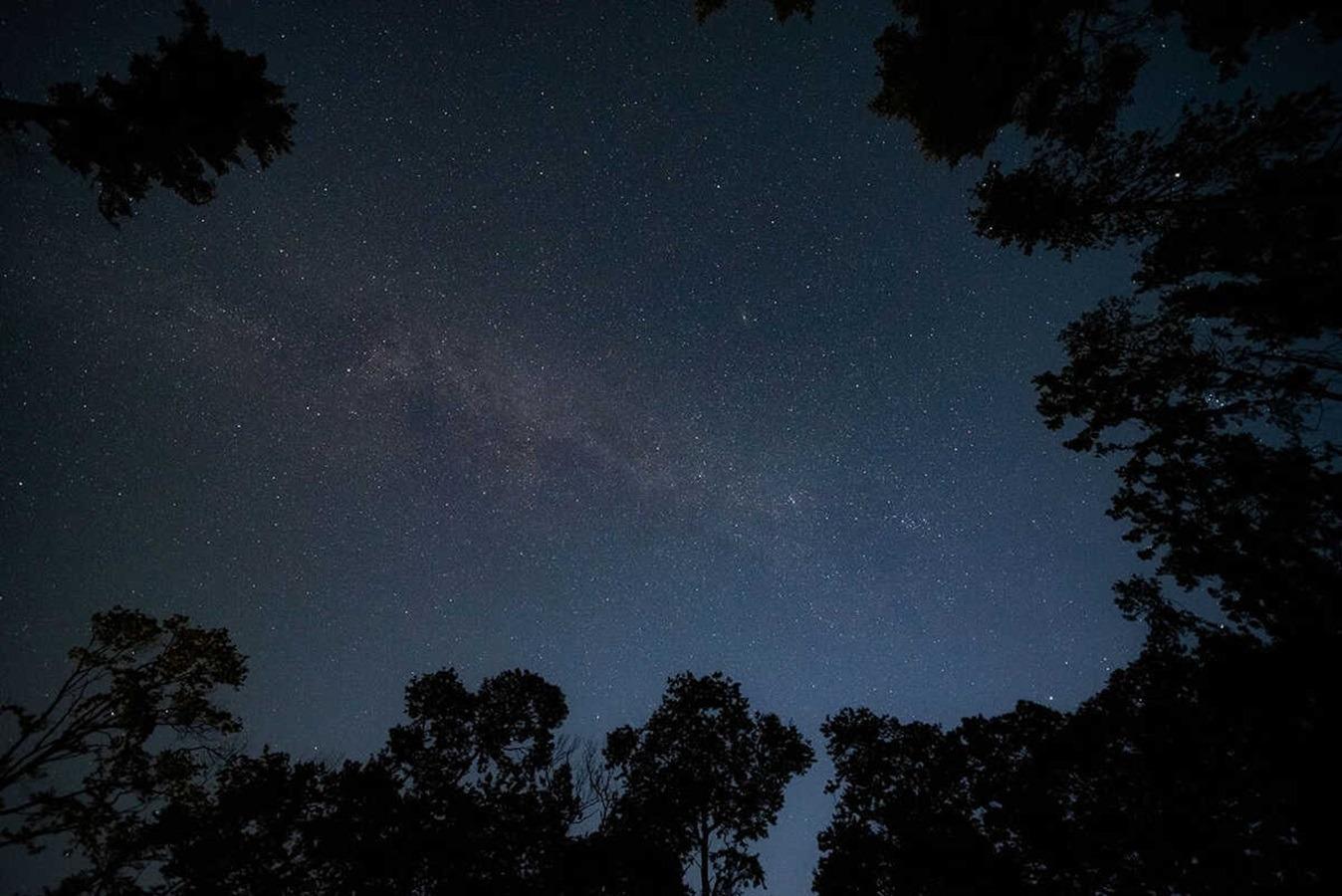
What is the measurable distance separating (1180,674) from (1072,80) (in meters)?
13.0

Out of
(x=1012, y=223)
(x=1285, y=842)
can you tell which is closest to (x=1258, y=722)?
(x=1285, y=842)

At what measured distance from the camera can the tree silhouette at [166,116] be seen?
733 centimetres

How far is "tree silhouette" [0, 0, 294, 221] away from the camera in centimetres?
733

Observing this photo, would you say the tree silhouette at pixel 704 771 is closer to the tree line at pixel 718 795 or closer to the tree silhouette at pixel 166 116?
the tree line at pixel 718 795

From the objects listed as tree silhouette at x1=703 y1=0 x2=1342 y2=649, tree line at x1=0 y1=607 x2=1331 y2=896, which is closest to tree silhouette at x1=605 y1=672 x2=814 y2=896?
tree line at x1=0 y1=607 x2=1331 y2=896

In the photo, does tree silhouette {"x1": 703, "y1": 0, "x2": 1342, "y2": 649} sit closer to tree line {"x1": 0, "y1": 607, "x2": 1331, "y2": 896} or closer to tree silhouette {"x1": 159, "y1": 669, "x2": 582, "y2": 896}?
tree line {"x1": 0, "y1": 607, "x2": 1331, "y2": 896}

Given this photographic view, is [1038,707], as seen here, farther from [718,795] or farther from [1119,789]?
[718,795]

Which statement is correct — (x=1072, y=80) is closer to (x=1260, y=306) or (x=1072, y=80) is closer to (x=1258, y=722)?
(x=1260, y=306)

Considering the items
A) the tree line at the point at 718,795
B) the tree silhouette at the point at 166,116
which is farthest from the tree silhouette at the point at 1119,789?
the tree silhouette at the point at 166,116

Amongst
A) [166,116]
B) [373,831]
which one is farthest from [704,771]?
[166,116]

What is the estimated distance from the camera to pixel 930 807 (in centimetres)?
1686

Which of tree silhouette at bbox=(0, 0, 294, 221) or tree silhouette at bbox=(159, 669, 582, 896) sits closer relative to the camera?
tree silhouette at bbox=(0, 0, 294, 221)

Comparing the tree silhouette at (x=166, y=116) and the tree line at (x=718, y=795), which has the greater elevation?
the tree silhouette at (x=166, y=116)

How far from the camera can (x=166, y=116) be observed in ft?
25.7
